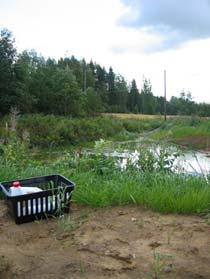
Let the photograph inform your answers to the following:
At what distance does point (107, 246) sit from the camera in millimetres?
1724

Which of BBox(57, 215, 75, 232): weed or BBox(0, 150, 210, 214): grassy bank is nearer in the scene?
BBox(57, 215, 75, 232): weed

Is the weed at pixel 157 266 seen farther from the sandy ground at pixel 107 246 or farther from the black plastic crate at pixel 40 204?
the black plastic crate at pixel 40 204

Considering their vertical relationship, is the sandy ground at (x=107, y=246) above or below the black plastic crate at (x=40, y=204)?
below

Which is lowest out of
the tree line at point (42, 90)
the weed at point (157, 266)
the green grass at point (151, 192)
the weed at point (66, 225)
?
the weed at point (157, 266)

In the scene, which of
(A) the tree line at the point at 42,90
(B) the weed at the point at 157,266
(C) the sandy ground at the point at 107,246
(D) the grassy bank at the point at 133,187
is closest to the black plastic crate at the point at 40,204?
(C) the sandy ground at the point at 107,246

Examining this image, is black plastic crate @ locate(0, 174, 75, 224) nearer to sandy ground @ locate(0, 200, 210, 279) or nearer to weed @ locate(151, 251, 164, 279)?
sandy ground @ locate(0, 200, 210, 279)

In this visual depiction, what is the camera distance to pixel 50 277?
4.60ft

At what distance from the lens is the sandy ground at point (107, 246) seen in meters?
1.46

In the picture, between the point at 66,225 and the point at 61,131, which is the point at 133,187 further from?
the point at 61,131

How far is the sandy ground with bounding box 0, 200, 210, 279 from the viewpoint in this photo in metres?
1.46

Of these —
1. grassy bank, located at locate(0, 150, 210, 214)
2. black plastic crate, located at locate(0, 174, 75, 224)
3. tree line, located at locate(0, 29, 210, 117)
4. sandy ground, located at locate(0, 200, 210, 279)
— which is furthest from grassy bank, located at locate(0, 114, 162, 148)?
sandy ground, located at locate(0, 200, 210, 279)

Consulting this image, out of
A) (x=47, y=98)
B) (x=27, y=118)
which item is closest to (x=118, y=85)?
(x=47, y=98)

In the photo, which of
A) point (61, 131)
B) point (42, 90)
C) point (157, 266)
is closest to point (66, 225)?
point (157, 266)

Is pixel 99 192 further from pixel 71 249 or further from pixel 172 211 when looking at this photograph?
pixel 71 249
